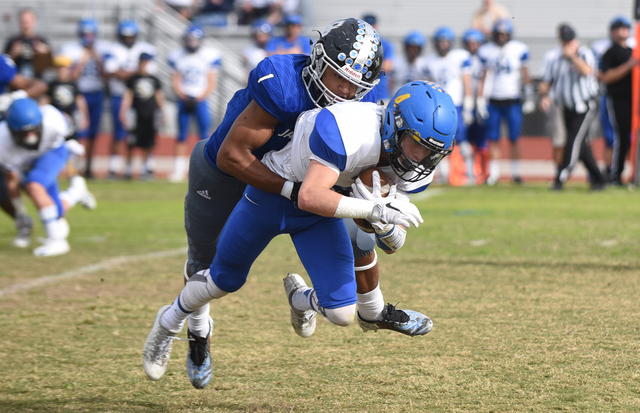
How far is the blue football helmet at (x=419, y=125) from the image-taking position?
10.2ft

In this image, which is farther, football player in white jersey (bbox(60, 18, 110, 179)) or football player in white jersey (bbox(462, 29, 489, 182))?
football player in white jersey (bbox(60, 18, 110, 179))

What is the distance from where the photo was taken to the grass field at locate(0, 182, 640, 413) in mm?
3289

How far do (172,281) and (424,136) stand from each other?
10.2 ft

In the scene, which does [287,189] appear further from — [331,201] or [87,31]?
[87,31]

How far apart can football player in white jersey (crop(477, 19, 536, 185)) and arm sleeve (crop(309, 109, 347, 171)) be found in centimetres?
892

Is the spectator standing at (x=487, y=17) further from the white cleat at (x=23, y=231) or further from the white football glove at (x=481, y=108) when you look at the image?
the white cleat at (x=23, y=231)

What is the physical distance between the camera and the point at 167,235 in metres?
7.91

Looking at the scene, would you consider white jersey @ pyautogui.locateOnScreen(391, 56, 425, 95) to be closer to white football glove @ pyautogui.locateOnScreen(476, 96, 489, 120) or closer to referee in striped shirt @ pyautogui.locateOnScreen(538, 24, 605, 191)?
white football glove @ pyautogui.locateOnScreen(476, 96, 489, 120)

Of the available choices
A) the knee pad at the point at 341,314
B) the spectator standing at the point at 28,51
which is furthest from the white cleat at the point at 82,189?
the knee pad at the point at 341,314

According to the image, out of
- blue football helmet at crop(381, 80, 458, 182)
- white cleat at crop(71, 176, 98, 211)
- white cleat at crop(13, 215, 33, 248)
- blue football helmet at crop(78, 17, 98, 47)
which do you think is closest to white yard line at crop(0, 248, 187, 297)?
white cleat at crop(13, 215, 33, 248)

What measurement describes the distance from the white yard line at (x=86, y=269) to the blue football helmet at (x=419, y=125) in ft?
11.0

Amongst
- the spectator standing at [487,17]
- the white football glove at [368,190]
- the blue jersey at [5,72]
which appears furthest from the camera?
the spectator standing at [487,17]

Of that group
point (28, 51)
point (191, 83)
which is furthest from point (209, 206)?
point (28, 51)

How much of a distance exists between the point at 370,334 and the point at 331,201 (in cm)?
145
